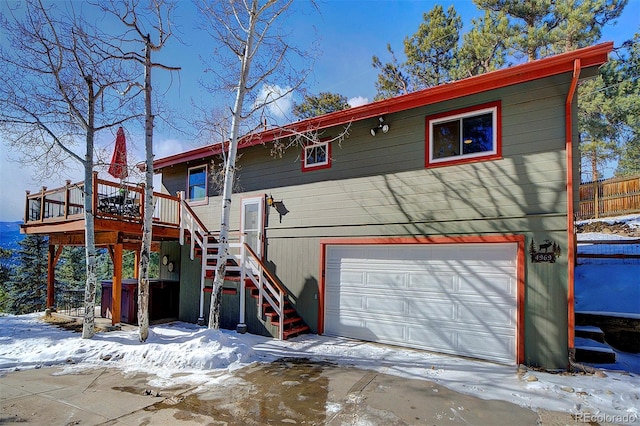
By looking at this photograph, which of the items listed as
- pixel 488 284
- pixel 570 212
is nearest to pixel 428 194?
pixel 488 284

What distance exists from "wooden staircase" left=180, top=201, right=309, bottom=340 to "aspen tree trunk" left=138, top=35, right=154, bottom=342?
5.98ft

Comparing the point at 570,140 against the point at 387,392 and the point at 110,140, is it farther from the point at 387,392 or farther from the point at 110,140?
the point at 110,140

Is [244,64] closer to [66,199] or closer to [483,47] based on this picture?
[66,199]

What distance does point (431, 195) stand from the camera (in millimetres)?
6609

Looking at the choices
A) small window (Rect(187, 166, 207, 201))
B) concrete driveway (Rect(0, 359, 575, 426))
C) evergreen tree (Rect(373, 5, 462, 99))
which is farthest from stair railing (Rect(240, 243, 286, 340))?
evergreen tree (Rect(373, 5, 462, 99))

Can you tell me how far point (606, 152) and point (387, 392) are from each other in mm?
17973

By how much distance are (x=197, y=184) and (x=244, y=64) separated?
4912mm

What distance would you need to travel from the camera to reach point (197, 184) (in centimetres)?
1087

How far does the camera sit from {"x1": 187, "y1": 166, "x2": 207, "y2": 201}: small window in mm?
10641

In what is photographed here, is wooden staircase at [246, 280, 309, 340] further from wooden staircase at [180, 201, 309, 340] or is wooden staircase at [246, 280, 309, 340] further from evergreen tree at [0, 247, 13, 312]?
evergreen tree at [0, 247, 13, 312]

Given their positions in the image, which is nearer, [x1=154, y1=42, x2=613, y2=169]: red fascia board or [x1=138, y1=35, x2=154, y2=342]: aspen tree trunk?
[x1=154, y1=42, x2=613, y2=169]: red fascia board

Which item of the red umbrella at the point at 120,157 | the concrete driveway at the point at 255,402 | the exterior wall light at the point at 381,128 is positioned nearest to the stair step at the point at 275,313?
the concrete driveway at the point at 255,402

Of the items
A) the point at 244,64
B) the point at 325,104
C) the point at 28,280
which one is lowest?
the point at 28,280

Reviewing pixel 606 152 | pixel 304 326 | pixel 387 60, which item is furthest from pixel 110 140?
pixel 606 152
